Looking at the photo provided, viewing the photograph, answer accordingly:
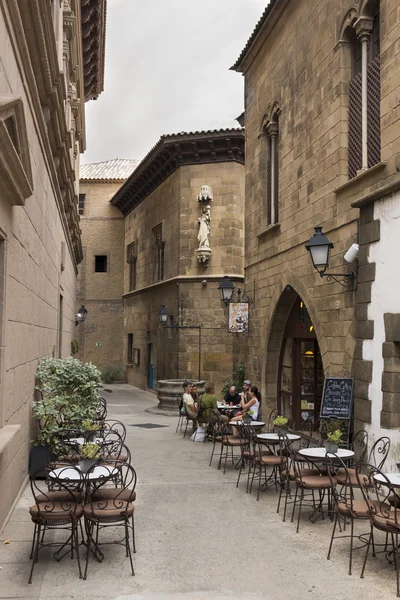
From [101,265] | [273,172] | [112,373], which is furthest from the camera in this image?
[101,265]

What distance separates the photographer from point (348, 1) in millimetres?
9883

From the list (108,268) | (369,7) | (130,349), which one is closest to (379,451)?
(369,7)

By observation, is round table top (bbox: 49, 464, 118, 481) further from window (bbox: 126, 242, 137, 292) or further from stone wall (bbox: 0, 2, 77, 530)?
window (bbox: 126, 242, 137, 292)

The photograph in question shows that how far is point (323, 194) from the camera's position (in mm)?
10688

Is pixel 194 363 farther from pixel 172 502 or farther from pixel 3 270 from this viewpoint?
pixel 3 270

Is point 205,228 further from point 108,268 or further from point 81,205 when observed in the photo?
point 81,205

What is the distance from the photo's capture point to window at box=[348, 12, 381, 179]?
9297mm

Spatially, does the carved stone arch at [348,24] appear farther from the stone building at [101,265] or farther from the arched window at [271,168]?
the stone building at [101,265]

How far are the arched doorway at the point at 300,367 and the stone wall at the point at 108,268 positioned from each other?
64.1ft

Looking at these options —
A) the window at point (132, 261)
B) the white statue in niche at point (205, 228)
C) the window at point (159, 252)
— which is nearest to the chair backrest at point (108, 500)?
the white statue in niche at point (205, 228)

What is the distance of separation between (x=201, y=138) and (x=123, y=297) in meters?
12.8

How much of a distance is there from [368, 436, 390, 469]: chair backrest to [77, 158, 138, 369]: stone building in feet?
80.8

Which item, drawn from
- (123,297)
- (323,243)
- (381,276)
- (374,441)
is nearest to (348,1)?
(323,243)

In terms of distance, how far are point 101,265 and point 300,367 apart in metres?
21.4
